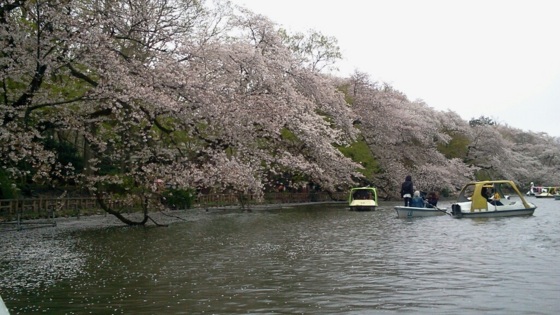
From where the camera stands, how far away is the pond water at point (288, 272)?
9398 millimetres

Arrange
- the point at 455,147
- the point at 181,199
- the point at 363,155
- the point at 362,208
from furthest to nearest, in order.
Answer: the point at 455,147
the point at 363,155
the point at 181,199
the point at 362,208

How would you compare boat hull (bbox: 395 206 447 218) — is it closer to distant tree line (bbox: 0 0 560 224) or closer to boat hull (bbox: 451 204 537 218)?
boat hull (bbox: 451 204 537 218)

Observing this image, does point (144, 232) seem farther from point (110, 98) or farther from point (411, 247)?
point (411, 247)

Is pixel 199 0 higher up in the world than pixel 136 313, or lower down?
higher up

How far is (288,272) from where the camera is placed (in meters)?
12.6

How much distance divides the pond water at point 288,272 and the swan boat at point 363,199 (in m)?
16.8

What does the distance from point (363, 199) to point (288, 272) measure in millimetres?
28787

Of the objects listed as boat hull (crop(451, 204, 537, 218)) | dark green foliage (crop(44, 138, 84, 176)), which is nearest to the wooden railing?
dark green foliage (crop(44, 138, 84, 176))

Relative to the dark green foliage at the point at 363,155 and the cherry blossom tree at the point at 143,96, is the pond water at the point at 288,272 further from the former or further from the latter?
the dark green foliage at the point at 363,155

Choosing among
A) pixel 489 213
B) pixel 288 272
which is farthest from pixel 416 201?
pixel 288 272

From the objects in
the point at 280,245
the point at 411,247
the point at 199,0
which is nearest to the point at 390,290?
the point at 411,247

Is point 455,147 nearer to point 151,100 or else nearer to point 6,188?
point 6,188

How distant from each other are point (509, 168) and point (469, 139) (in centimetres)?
624

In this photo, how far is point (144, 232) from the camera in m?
23.1
